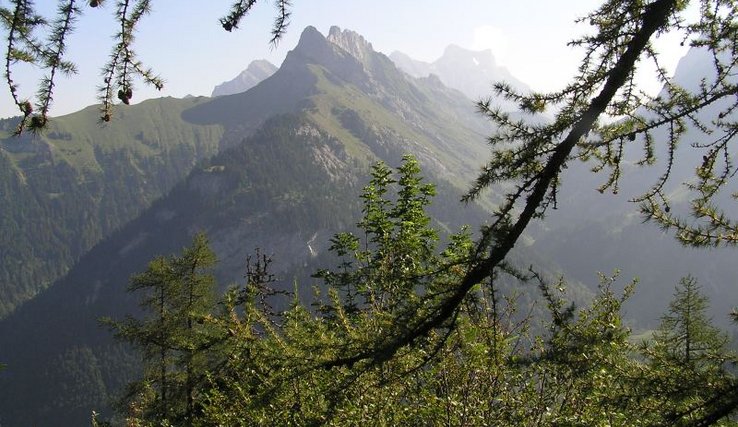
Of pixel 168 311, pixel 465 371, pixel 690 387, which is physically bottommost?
pixel 168 311

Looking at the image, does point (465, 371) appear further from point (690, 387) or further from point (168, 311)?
point (168, 311)

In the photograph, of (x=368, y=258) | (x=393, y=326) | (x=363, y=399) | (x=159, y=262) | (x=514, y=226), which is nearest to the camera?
(x=514, y=226)

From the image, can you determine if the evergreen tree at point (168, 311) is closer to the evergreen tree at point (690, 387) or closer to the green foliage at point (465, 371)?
the green foliage at point (465, 371)

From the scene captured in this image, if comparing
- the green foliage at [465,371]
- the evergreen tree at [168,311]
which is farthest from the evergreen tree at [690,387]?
the evergreen tree at [168,311]

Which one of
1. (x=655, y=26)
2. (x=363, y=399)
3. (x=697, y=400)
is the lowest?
(x=363, y=399)

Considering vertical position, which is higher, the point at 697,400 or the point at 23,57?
the point at 697,400

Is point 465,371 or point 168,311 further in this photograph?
point 168,311

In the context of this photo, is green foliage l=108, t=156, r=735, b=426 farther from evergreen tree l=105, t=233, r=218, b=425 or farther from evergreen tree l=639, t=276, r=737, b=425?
evergreen tree l=105, t=233, r=218, b=425

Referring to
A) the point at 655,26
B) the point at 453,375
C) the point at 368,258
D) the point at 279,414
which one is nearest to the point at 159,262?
the point at 368,258

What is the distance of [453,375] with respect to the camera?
6531 millimetres

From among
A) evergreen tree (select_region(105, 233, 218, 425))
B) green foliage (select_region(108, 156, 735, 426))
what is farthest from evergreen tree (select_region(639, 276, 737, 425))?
evergreen tree (select_region(105, 233, 218, 425))

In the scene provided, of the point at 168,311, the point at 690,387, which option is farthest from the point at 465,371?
the point at 168,311

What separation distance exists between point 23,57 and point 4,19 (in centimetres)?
20

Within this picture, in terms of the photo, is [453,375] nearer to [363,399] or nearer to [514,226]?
[363,399]
